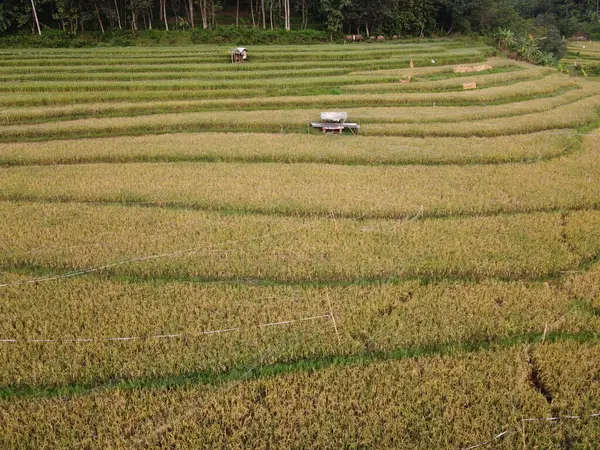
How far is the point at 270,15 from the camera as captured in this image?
105 feet

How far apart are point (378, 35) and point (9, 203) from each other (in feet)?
106

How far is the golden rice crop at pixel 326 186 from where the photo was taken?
266 inches

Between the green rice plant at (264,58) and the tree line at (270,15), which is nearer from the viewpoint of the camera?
the green rice plant at (264,58)

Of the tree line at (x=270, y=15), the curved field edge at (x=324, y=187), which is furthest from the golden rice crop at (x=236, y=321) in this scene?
the tree line at (x=270, y=15)

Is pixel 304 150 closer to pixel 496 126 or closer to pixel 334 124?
pixel 334 124

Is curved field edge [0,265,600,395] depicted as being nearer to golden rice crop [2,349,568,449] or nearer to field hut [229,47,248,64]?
golden rice crop [2,349,568,449]

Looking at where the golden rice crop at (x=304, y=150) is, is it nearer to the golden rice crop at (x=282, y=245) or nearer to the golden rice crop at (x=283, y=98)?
the golden rice crop at (x=282, y=245)

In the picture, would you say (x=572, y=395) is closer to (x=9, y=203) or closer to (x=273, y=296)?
(x=273, y=296)

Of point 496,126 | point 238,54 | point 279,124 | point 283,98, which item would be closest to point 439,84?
point 496,126

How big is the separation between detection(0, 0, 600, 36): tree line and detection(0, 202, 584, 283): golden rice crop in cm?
2627

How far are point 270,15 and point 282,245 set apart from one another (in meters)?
31.4

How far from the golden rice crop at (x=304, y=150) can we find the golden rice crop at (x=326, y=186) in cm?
51

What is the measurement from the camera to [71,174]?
333 inches

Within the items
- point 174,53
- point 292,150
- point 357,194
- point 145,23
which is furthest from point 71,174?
point 145,23
